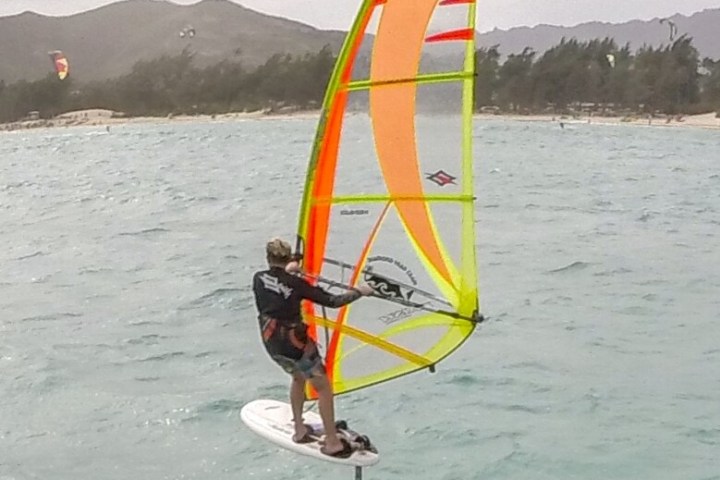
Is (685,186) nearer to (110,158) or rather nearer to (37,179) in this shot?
(37,179)

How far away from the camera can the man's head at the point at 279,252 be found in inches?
212

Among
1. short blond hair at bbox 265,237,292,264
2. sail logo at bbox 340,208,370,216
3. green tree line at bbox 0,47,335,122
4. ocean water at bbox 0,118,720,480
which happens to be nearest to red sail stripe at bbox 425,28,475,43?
sail logo at bbox 340,208,370,216

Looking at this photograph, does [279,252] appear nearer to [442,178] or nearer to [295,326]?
[295,326]

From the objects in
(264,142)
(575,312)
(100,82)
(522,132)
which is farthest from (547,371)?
(100,82)

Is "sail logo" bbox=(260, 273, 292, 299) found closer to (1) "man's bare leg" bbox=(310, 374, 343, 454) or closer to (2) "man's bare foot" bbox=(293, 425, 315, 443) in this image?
(1) "man's bare leg" bbox=(310, 374, 343, 454)

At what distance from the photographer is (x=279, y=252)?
5.38 meters

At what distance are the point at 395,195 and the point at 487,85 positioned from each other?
70444 millimetres

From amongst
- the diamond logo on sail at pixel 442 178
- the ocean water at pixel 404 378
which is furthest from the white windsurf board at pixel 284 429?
the ocean water at pixel 404 378

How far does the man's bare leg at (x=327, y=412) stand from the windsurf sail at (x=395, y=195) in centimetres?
39

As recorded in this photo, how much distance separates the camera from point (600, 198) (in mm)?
27156

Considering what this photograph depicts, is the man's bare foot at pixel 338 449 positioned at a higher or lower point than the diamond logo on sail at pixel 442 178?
lower

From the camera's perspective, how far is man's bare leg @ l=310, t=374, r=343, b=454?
562 centimetres

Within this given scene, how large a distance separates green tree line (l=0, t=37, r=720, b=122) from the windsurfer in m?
63.2

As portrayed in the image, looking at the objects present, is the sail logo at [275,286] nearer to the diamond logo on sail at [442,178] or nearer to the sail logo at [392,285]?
the sail logo at [392,285]
